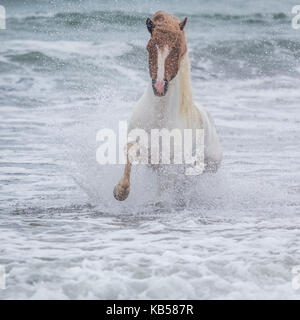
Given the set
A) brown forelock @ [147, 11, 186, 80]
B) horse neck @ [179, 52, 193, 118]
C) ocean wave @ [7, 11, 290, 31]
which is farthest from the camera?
ocean wave @ [7, 11, 290, 31]

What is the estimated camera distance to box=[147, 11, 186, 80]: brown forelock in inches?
198

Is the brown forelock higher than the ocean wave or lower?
lower

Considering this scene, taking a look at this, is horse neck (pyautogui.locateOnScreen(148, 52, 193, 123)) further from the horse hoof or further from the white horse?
the horse hoof

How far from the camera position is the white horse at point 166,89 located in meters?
5.05

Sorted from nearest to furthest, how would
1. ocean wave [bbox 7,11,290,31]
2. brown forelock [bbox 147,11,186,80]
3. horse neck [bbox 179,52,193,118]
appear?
1. brown forelock [bbox 147,11,186,80]
2. horse neck [bbox 179,52,193,118]
3. ocean wave [bbox 7,11,290,31]

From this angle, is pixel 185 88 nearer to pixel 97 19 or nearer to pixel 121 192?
pixel 121 192

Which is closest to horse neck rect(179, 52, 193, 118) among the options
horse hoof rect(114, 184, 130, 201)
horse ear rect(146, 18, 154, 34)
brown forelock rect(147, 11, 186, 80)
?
brown forelock rect(147, 11, 186, 80)

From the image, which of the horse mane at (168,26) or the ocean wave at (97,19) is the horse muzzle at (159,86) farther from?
the ocean wave at (97,19)

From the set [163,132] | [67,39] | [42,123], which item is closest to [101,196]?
[163,132]

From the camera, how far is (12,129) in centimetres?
1030

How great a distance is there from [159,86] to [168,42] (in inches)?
12.5

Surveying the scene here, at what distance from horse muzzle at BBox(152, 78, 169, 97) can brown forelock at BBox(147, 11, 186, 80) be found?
0.12ft
